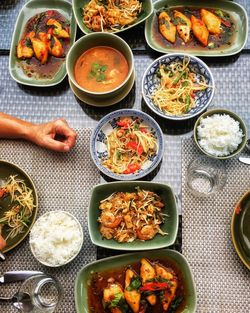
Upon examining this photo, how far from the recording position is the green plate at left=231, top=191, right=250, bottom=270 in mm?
2607

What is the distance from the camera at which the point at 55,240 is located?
254cm

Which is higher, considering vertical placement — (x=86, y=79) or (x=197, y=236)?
(x=86, y=79)

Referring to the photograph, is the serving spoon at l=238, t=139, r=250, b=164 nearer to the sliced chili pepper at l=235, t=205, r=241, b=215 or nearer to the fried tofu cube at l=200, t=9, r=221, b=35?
the sliced chili pepper at l=235, t=205, r=241, b=215

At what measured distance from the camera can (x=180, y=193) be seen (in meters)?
2.73

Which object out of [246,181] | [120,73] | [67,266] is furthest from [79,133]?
[246,181]

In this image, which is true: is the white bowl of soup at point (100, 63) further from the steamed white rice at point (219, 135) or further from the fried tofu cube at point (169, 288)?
the fried tofu cube at point (169, 288)

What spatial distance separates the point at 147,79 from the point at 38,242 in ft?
3.70

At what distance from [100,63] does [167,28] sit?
463 mm

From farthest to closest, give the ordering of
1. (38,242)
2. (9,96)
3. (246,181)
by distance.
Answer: (9,96) < (246,181) < (38,242)

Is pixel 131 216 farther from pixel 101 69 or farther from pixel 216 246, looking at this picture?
pixel 101 69

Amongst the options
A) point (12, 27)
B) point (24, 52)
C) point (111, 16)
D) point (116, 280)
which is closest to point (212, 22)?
point (111, 16)

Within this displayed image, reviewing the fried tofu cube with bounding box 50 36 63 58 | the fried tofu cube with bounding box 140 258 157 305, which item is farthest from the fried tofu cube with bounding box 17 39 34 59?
the fried tofu cube with bounding box 140 258 157 305

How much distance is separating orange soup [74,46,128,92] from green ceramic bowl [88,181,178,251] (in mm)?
597

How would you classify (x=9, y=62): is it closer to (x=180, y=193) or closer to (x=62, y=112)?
(x=62, y=112)
